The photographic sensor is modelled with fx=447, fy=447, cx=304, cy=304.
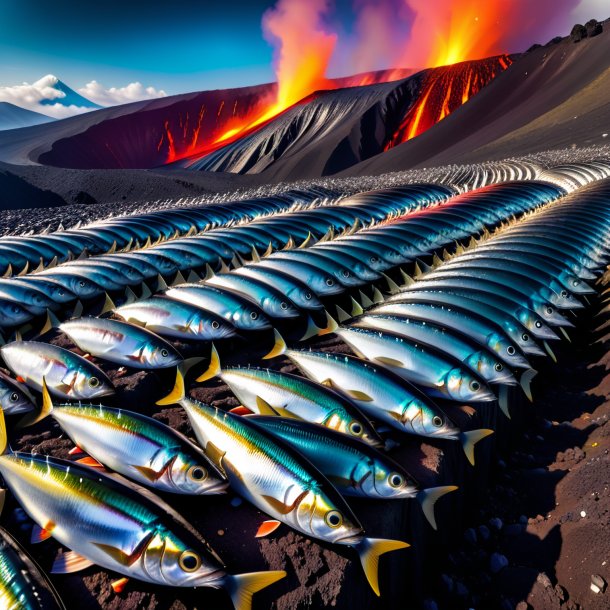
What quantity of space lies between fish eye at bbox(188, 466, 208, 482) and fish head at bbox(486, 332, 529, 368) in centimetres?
281

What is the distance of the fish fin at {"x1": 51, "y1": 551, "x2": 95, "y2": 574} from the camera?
2.31 metres

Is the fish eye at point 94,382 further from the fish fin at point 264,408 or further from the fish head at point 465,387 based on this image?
the fish head at point 465,387

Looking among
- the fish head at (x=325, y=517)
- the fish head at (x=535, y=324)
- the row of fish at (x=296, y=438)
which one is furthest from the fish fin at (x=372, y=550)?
the fish head at (x=535, y=324)

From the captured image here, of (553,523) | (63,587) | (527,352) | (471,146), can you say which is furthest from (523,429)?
(471,146)

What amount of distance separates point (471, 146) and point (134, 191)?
3415 centimetres

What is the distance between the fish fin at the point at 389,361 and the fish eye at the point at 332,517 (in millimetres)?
1679

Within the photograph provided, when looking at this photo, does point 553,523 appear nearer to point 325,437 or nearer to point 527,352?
point 527,352

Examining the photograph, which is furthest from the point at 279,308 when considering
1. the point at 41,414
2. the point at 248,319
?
the point at 41,414

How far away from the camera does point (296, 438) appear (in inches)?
110

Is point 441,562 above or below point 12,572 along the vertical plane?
below

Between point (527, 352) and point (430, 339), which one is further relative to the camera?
point (527, 352)

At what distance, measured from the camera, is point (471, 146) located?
1848 inches

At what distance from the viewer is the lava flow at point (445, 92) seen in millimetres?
80688

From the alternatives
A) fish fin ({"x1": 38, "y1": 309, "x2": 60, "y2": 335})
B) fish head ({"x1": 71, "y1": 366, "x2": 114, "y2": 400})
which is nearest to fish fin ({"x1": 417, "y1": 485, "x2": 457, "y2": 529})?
fish head ({"x1": 71, "y1": 366, "x2": 114, "y2": 400})
